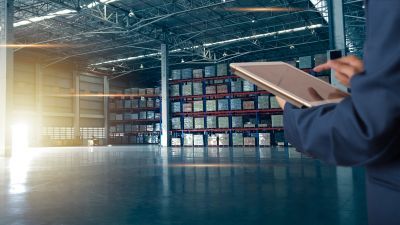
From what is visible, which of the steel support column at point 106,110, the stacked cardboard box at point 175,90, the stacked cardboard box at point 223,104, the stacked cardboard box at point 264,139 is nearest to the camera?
the stacked cardboard box at point 264,139

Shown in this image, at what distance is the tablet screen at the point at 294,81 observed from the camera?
93 cm

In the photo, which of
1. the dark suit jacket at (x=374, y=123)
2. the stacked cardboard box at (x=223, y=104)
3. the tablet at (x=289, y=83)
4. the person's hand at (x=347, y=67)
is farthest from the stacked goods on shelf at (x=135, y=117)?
the dark suit jacket at (x=374, y=123)

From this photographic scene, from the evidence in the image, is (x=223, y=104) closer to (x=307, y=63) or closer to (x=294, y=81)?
(x=307, y=63)

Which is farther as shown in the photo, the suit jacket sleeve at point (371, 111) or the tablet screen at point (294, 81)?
the tablet screen at point (294, 81)

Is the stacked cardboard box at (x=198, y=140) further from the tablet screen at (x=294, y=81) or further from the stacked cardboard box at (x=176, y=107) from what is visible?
the tablet screen at (x=294, y=81)

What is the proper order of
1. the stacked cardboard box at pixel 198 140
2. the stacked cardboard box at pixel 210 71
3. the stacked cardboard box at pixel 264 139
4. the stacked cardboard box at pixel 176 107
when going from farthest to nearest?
the stacked cardboard box at pixel 176 107
the stacked cardboard box at pixel 198 140
the stacked cardboard box at pixel 210 71
the stacked cardboard box at pixel 264 139

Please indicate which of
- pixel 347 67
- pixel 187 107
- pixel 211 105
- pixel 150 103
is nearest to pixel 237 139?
pixel 211 105

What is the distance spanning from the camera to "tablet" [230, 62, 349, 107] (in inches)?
35.5

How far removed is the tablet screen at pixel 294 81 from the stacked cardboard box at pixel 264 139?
60.7ft

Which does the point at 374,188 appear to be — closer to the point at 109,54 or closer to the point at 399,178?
the point at 399,178

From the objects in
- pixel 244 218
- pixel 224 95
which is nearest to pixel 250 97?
pixel 224 95

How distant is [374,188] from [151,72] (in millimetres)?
34196

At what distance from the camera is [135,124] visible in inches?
1179

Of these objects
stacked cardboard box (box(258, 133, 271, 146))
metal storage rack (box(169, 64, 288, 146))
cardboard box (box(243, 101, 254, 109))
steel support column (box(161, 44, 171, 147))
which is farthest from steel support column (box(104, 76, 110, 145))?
stacked cardboard box (box(258, 133, 271, 146))
